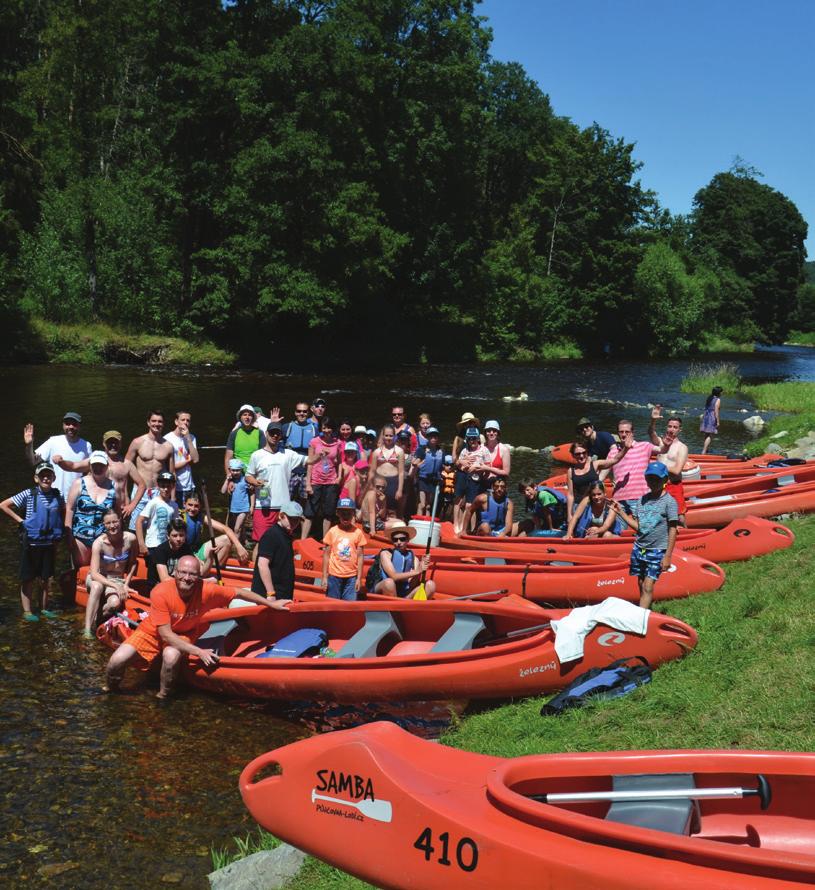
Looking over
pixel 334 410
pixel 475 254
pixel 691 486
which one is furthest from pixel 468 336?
pixel 691 486

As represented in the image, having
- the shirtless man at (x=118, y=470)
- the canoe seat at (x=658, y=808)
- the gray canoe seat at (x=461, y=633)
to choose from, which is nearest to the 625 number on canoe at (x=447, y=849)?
the canoe seat at (x=658, y=808)

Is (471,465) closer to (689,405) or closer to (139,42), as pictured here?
(689,405)

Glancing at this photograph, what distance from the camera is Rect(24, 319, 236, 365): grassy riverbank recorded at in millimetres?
35812

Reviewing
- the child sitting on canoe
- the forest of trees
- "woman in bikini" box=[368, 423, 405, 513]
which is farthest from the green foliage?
the child sitting on canoe

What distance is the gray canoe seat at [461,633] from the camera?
833 cm

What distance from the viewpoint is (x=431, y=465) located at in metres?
13.6

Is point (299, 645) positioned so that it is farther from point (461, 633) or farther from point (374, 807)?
point (374, 807)

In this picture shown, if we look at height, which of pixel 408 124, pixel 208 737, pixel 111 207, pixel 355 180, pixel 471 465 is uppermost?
pixel 408 124

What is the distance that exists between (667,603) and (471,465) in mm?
3601

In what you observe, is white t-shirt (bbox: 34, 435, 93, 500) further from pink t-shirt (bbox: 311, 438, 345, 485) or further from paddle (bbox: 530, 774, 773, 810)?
paddle (bbox: 530, 774, 773, 810)

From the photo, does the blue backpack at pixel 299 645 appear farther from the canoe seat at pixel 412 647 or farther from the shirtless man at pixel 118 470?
the shirtless man at pixel 118 470

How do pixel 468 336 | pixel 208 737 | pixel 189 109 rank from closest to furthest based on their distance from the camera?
pixel 208 737 < pixel 189 109 < pixel 468 336

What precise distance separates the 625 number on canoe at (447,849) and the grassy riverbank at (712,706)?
2.78ft

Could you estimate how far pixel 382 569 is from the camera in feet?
32.3
